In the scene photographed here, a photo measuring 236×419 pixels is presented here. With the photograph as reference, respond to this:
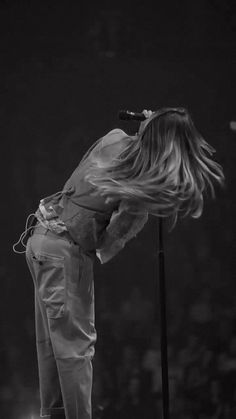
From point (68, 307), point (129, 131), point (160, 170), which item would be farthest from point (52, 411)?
point (129, 131)

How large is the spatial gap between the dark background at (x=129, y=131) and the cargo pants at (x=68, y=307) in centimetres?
62

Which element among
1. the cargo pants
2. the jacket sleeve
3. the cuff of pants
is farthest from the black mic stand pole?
the cuff of pants

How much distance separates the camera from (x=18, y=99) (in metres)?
2.39

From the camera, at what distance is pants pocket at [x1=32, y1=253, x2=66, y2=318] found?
1.76m

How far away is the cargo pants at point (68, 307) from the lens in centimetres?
176

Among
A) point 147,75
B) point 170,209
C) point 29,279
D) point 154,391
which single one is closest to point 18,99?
point 147,75

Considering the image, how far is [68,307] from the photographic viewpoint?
1756mm

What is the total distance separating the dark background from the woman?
55 cm

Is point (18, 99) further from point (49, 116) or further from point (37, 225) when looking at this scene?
point (37, 225)

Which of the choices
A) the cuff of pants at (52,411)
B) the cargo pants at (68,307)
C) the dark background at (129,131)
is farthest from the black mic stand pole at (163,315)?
the dark background at (129,131)

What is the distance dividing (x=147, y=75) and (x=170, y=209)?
912 millimetres

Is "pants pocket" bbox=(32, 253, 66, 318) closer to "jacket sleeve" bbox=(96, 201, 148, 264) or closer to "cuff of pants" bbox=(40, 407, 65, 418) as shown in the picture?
"jacket sleeve" bbox=(96, 201, 148, 264)

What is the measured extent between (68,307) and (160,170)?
420 mm

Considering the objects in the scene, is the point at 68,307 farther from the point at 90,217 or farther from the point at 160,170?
the point at 160,170
